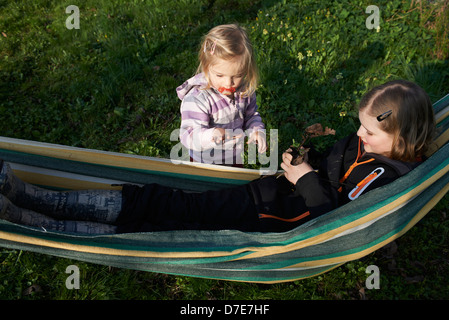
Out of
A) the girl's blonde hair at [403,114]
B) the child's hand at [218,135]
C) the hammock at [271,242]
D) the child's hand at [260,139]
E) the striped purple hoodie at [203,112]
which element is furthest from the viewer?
the child's hand at [260,139]

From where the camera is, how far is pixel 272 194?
7.58 ft

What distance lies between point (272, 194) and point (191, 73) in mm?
2194

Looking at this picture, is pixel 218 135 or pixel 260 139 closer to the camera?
pixel 218 135

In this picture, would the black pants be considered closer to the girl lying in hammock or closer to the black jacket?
the girl lying in hammock

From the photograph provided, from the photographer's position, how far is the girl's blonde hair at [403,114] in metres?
2.03

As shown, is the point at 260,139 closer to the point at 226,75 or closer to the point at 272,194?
the point at 272,194

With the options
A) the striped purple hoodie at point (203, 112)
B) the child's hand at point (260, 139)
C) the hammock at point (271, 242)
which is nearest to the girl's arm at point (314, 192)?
the hammock at point (271, 242)

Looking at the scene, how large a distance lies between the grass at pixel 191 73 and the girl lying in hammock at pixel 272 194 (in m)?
0.43

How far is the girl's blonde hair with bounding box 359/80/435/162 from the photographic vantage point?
2029 mm

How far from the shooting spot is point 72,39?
4.44 meters

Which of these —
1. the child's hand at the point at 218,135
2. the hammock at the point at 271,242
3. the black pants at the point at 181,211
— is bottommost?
the hammock at the point at 271,242

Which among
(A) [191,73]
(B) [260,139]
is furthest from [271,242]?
(A) [191,73]

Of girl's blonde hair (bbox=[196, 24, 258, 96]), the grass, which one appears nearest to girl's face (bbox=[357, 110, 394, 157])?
girl's blonde hair (bbox=[196, 24, 258, 96])

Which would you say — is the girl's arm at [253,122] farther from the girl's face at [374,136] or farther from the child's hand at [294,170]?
the girl's face at [374,136]
